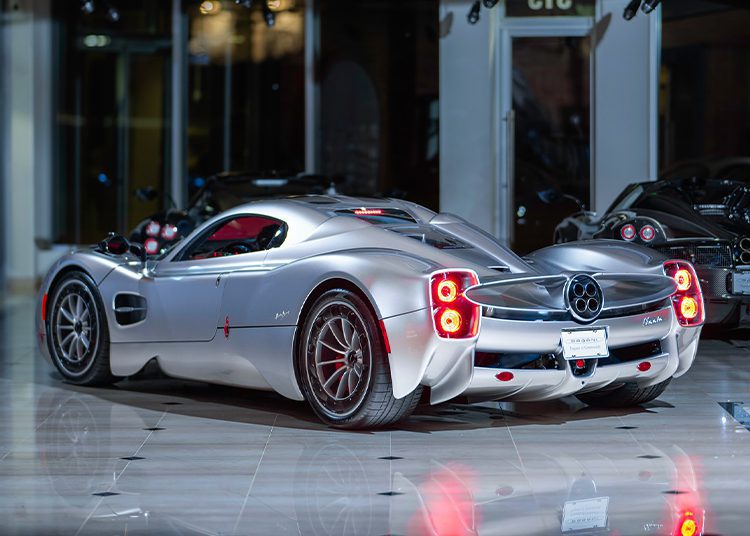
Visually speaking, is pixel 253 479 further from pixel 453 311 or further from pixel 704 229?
pixel 704 229

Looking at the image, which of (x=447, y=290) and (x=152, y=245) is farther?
(x=152, y=245)

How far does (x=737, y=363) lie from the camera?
31.6 feet

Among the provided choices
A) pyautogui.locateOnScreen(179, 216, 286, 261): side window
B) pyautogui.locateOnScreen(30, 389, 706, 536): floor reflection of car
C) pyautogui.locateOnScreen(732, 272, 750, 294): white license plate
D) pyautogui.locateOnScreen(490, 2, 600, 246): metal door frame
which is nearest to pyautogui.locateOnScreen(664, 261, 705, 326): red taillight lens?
pyautogui.locateOnScreen(30, 389, 706, 536): floor reflection of car

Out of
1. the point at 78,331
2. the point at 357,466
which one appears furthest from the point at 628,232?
the point at 357,466

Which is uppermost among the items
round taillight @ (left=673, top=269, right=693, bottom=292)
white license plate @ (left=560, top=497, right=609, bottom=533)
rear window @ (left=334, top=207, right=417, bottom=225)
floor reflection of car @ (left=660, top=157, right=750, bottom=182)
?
floor reflection of car @ (left=660, top=157, right=750, bottom=182)

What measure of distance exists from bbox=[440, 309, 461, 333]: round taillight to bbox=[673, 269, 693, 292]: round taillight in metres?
1.40

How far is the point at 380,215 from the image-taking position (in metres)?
7.54

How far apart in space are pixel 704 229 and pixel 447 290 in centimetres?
433

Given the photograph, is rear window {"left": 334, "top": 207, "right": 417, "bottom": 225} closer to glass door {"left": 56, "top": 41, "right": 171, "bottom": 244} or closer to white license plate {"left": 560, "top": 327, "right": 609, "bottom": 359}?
white license plate {"left": 560, "top": 327, "right": 609, "bottom": 359}

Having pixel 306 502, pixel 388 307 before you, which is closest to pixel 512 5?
pixel 388 307

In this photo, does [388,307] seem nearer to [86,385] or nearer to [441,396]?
[441,396]

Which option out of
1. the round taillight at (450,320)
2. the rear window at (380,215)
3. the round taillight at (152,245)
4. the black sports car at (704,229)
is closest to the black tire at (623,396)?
the rear window at (380,215)

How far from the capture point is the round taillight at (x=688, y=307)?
23.6ft

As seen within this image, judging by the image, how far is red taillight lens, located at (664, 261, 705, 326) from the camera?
7.17 metres
